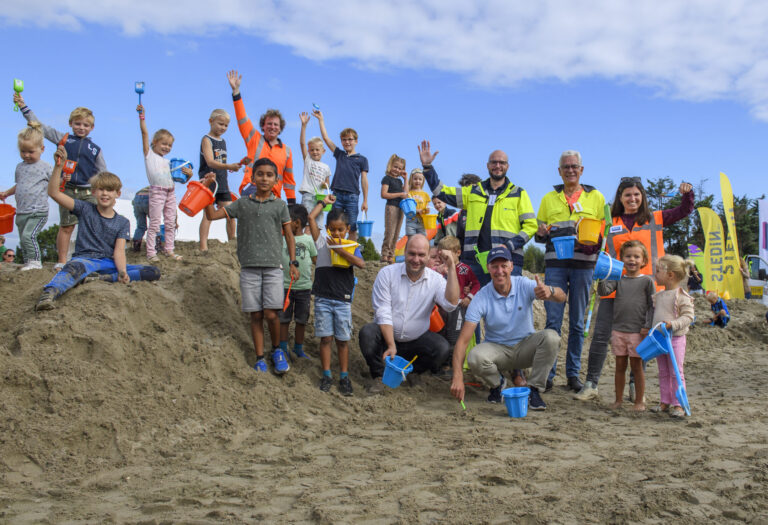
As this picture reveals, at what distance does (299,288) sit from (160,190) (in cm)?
217

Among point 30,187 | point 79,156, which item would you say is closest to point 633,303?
point 79,156

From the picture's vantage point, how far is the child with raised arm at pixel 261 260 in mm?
4777

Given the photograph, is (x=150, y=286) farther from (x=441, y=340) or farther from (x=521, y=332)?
(x=521, y=332)

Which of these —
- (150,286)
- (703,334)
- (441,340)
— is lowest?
(703,334)

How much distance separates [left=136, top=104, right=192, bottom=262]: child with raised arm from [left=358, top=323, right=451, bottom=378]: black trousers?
2743 mm

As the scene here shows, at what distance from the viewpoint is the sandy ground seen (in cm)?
271

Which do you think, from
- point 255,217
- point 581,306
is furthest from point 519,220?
point 255,217

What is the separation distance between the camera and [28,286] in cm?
584

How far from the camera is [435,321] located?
17.5 ft

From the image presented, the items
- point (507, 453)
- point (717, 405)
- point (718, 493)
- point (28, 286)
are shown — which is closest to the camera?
point (718, 493)

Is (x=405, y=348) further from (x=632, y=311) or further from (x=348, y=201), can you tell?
(x=348, y=201)

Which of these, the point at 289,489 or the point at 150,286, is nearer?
the point at 289,489

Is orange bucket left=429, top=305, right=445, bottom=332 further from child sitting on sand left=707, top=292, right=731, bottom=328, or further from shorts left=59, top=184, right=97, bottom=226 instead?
shorts left=59, top=184, right=97, bottom=226

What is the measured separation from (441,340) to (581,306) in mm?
1299
